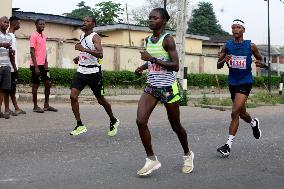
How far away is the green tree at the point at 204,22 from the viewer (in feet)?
274

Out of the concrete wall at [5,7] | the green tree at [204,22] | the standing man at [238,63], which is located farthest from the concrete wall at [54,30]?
the green tree at [204,22]

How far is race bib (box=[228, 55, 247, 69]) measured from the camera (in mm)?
7570

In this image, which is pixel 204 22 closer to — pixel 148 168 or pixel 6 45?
pixel 6 45

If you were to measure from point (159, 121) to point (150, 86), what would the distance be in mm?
5641

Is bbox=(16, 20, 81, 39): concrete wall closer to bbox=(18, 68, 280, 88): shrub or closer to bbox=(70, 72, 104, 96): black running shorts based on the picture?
bbox=(18, 68, 280, 88): shrub

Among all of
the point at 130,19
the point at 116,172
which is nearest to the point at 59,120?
the point at 116,172

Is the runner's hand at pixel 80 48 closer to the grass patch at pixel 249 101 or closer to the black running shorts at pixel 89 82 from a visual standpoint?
the black running shorts at pixel 89 82

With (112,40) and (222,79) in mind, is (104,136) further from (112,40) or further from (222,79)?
(112,40)

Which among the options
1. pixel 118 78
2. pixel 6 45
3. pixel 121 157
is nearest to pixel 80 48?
pixel 121 157

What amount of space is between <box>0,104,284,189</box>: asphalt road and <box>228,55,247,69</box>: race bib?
1.27 m

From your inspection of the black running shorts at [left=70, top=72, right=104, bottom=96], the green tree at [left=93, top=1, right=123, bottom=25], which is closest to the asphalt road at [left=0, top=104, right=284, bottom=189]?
the black running shorts at [left=70, top=72, right=104, bottom=96]

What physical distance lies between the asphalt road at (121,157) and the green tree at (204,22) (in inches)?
2877

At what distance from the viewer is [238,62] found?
24.9 ft

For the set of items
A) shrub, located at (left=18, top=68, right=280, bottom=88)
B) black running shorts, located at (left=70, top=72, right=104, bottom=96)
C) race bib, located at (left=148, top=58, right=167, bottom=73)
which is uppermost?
race bib, located at (left=148, top=58, right=167, bottom=73)
